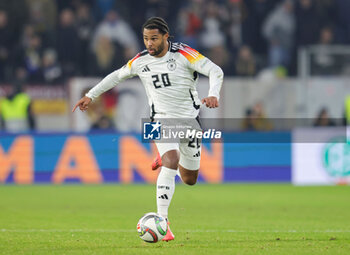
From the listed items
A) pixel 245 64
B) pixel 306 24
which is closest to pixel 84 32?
pixel 245 64

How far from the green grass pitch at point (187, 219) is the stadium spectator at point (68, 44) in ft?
14.0

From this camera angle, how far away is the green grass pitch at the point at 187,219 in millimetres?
7258

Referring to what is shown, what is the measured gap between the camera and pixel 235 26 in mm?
20938

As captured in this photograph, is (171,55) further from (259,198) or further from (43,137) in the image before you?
(43,137)

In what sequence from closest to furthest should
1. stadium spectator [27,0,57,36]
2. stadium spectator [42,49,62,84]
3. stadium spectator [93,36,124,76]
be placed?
1. stadium spectator [42,49,62,84]
2. stadium spectator [93,36,124,76]
3. stadium spectator [27,0,57,36]

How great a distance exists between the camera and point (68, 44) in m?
19.6

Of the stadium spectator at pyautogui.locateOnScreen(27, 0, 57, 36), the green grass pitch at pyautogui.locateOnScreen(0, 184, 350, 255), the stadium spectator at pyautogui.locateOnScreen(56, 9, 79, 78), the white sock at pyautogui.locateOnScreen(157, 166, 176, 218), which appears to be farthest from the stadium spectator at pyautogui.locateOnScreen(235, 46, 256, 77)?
the white sock at pyautogui.locateOnScreen(157, 166, 176, 218)

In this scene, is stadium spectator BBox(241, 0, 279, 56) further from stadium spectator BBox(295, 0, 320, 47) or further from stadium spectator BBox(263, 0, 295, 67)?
stadium spectator BBox(295, 0, 320, 47)

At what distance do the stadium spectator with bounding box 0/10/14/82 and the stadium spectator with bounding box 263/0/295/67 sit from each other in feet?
21.7

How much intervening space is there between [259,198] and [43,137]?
5.50 m

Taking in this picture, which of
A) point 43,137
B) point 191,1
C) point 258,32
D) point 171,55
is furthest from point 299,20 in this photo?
point 171,55

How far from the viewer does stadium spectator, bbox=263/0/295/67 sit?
20719 mm

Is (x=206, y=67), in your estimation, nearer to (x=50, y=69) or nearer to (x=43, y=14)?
(x=50, y=69)

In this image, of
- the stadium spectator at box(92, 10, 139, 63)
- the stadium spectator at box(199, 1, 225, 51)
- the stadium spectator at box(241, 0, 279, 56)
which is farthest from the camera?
the stadium spectator at box(241, 0, 279, 56)
